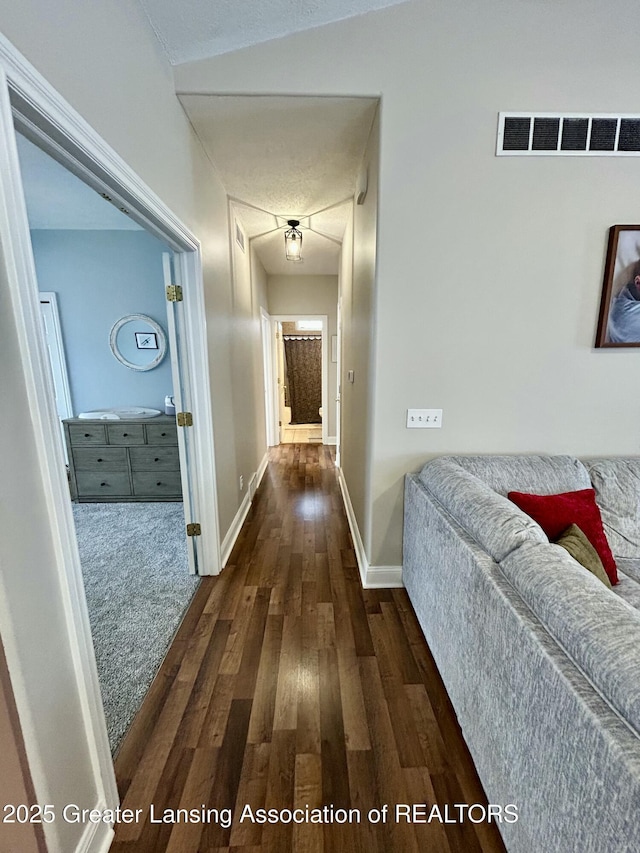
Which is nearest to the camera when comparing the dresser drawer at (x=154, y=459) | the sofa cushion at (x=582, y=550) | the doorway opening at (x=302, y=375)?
the sofa cushion at (x=582, y=550)

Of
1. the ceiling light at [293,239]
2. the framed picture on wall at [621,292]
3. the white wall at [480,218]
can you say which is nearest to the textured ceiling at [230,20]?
the white wall at [480,218]

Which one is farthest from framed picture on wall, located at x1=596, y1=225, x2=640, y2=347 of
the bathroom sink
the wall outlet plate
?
the bathroom sink

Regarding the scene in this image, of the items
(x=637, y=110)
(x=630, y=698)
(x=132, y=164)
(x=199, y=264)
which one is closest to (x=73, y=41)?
(x=132, y=164)

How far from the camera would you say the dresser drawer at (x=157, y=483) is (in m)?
3.39

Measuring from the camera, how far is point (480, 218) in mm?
1813

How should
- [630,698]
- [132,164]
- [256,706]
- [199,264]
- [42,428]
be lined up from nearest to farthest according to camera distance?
[630,698], [42,428], [132,164], [256,706], [199,264]

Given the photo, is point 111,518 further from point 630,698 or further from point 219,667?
point 630,698

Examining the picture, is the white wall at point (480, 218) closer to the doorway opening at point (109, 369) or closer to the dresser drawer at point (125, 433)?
the doorway opening at point (109, 369)

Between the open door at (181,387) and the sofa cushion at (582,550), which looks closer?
the sofa cushion at (582,550)

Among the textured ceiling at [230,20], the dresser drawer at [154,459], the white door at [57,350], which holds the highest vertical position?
the textured ceiling at [230,20]

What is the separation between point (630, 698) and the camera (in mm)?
653

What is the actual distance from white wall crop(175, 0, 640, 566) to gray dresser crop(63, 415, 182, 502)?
2.19m

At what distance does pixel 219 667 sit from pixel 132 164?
2150mm

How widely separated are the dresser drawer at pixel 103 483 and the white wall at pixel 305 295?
3.17 m
